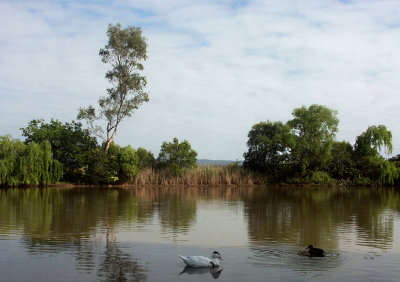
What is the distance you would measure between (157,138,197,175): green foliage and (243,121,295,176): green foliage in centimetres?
548

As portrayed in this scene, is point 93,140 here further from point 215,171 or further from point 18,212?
point 18,212

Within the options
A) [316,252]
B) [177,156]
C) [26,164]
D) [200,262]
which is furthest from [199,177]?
[200,262]

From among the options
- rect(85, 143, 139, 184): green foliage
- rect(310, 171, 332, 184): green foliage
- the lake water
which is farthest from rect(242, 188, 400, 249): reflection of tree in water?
rect(310, 171, 332, 184): green foliage

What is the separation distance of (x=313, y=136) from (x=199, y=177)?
10371 millimetres

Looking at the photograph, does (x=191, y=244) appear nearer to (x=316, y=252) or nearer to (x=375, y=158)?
(x=316, y=252)

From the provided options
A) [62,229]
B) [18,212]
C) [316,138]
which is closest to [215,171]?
[316,138]

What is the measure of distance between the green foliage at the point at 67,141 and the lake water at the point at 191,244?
55.8ft

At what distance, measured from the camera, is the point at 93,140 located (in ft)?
115

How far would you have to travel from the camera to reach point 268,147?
37.7 meters

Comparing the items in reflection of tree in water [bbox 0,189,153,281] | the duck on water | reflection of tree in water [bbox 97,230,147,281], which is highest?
the duck on water

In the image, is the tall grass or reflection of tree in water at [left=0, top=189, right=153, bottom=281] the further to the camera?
the tall grass

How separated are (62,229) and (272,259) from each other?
6209 mm

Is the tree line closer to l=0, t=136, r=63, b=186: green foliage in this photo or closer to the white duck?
l=0, t=136, r=63, b=186: green foliage

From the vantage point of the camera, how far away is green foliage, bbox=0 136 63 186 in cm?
2986
